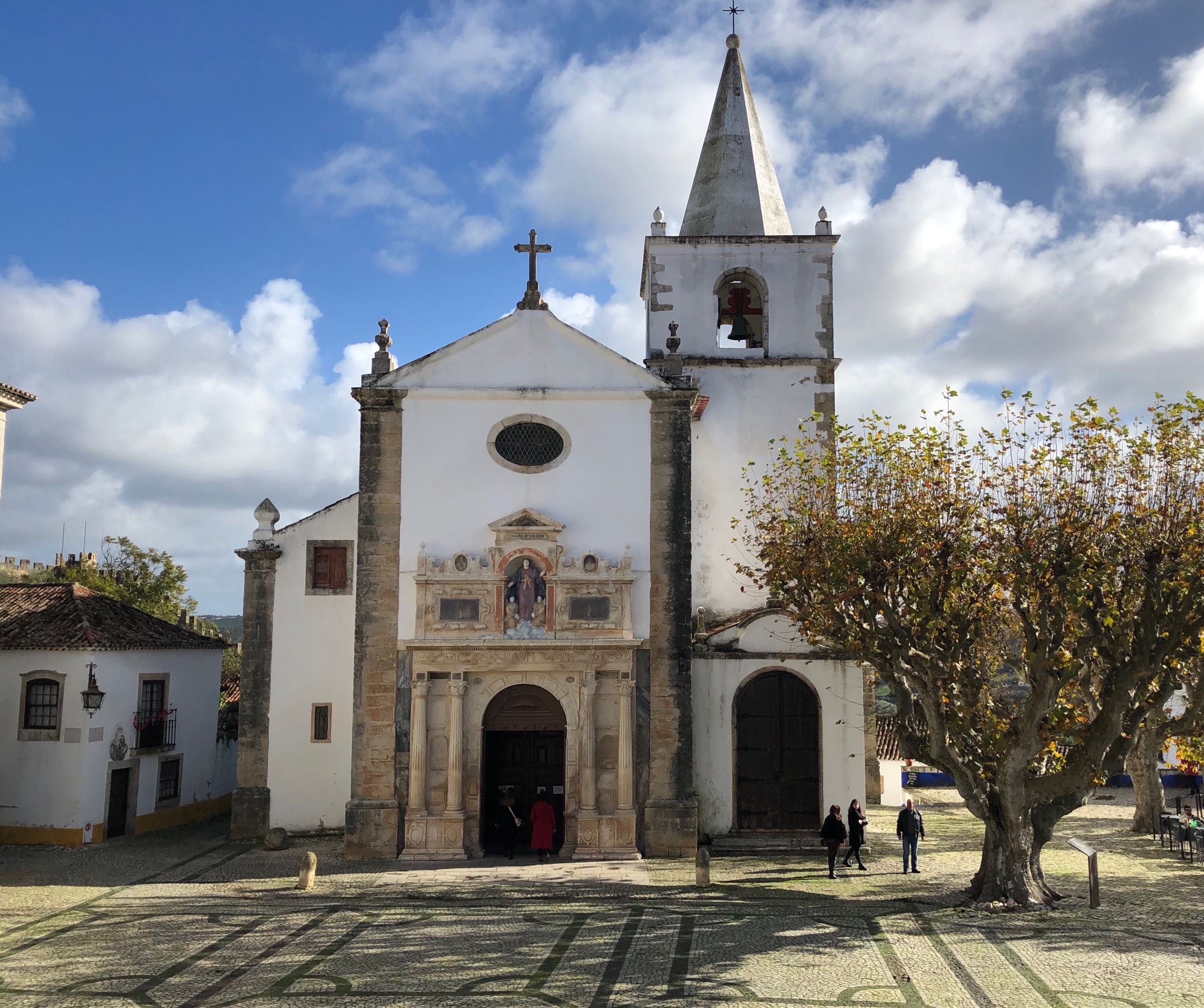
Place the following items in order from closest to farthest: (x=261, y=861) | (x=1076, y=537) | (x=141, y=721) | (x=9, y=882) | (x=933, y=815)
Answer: (x=1076, y=537), (x=9, y=882), (x=261, y=861), (x=141, y=721), (x=933, y=815)

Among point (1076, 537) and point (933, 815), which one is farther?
point (933, 815)

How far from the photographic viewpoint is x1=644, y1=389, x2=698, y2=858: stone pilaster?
1855 centimetres

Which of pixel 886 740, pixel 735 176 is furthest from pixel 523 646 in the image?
pixel 886 740

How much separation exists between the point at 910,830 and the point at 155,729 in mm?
16640

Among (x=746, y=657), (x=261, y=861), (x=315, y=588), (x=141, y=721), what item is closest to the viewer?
(x=261, y=861)

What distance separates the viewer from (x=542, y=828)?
59.7 feet

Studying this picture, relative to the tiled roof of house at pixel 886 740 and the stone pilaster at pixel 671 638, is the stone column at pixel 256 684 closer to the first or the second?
the stone pilaster at pixel 671 638

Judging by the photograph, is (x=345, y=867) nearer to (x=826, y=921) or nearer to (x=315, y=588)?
(x=315, y=588)

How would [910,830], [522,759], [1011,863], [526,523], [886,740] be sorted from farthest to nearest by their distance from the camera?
[886,740]
[522,759]
[526,523]
[910,830]
[1011,863]

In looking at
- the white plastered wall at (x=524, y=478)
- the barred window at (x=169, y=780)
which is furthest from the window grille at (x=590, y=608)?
the barred window at (x=169, y=780)

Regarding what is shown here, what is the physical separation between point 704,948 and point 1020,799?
5.23 metres

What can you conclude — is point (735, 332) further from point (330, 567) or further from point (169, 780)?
point (169, 780)

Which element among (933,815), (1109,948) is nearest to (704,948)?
(1109,948)

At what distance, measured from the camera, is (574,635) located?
18.9 meters
